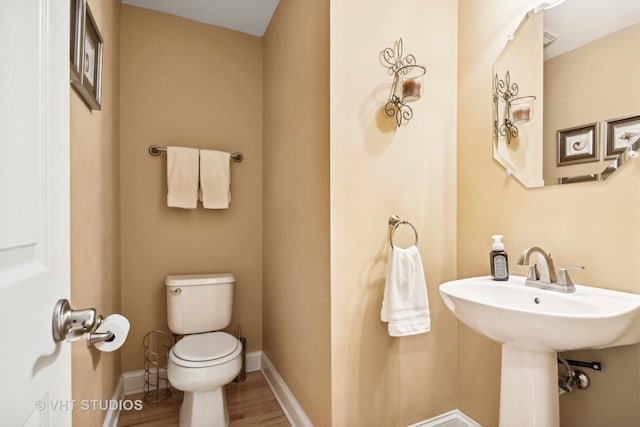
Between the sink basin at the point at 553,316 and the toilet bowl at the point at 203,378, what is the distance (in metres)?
1.17

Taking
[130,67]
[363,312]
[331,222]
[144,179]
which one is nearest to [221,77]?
[130,67]

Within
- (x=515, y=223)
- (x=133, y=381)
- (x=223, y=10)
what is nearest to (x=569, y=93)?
(x=515, y=223)

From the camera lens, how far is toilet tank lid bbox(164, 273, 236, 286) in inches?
77.7

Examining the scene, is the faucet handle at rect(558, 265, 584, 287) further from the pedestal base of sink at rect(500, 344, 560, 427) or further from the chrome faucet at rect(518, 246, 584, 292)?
the pedestal base of sink at rect(500, 344, 560, 427)

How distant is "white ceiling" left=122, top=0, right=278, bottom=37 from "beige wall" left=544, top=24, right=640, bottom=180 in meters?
1.72

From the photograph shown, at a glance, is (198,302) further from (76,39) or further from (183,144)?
(76,39)

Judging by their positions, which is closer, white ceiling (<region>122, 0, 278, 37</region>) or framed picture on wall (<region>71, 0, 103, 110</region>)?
framed picture on wall (<region>71, 0, 103, 110</region>)

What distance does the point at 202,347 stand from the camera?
5.74 feet

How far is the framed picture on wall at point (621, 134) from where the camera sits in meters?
1.05

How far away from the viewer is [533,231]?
1327 mm

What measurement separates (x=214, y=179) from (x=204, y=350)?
3.59 feet

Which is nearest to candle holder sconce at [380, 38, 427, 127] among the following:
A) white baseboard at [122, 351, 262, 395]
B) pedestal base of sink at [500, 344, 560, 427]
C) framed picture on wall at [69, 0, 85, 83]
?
pedestal base of sink at [500, 344, 560, 427]

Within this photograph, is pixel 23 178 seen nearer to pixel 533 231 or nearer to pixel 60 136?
pixel 60 136

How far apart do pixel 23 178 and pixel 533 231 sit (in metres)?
1.59
